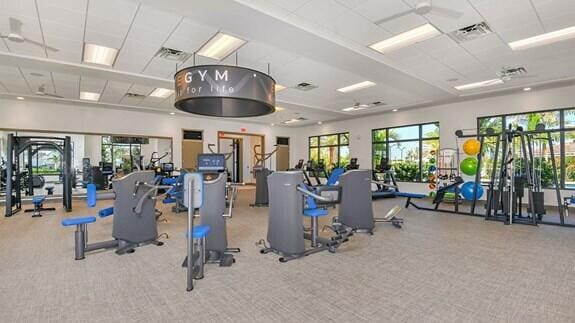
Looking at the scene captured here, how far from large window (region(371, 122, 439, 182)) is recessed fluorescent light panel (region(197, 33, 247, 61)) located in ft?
25.7

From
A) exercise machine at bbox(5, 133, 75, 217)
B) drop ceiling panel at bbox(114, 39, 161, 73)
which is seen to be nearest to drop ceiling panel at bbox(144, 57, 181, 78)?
drop ceiling panel at bbox(114, 39, 161, 73)

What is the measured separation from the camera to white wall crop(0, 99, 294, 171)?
900cm

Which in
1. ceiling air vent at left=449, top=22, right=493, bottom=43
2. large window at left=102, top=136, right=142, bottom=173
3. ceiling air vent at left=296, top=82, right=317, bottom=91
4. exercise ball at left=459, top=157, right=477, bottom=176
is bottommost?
exercise ball at left=459, top=157, right=477, bottom=176

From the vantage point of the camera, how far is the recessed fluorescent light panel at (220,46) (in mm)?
4804

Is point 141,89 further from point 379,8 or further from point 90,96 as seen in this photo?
point 379,8

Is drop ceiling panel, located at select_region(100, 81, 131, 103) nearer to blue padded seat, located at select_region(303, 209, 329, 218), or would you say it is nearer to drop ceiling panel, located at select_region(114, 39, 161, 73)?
drop ceiling panel, located at select_region(114, 39, 161, 73)

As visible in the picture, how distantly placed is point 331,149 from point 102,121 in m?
9.47

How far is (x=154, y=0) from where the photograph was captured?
11.5 feet

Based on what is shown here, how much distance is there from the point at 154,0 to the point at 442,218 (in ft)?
21.9

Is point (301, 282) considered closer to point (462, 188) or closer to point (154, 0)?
point (154, 0)

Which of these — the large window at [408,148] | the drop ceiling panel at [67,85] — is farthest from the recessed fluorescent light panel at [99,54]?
the large window at [408,148]

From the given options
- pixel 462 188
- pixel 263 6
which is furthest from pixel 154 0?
pixel 462 188

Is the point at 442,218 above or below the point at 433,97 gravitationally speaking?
below

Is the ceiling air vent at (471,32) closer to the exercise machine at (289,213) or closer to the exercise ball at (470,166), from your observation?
the exercise machine at (289,213)
